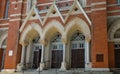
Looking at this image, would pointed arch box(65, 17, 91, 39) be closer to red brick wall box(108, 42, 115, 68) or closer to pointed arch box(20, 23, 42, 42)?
red brick wall box(108, 42, 115, 68)

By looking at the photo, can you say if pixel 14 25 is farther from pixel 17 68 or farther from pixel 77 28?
pixel 77 28

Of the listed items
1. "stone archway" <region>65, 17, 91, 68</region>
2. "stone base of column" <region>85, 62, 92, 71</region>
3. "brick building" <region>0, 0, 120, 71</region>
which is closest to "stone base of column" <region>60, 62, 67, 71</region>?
"brick building" <region>0, 0, 120, 71</region>

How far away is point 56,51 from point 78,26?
3041 millimetres

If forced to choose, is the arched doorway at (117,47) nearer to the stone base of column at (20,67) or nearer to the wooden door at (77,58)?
the wooden door at (77,58)

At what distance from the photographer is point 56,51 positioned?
18047mm

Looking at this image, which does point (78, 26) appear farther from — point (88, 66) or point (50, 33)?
point (88, 66)

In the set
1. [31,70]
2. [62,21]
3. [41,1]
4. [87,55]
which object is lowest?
[31,70]

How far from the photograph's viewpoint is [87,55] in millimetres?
16078

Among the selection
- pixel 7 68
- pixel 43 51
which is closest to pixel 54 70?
pixel 43 51

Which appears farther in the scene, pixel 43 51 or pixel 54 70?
pixel 43 51

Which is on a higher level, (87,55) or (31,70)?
(87,55)

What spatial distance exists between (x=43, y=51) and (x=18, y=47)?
2.60 m

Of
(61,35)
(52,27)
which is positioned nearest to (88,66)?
(61,35)

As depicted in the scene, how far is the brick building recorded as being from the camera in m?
15.6
